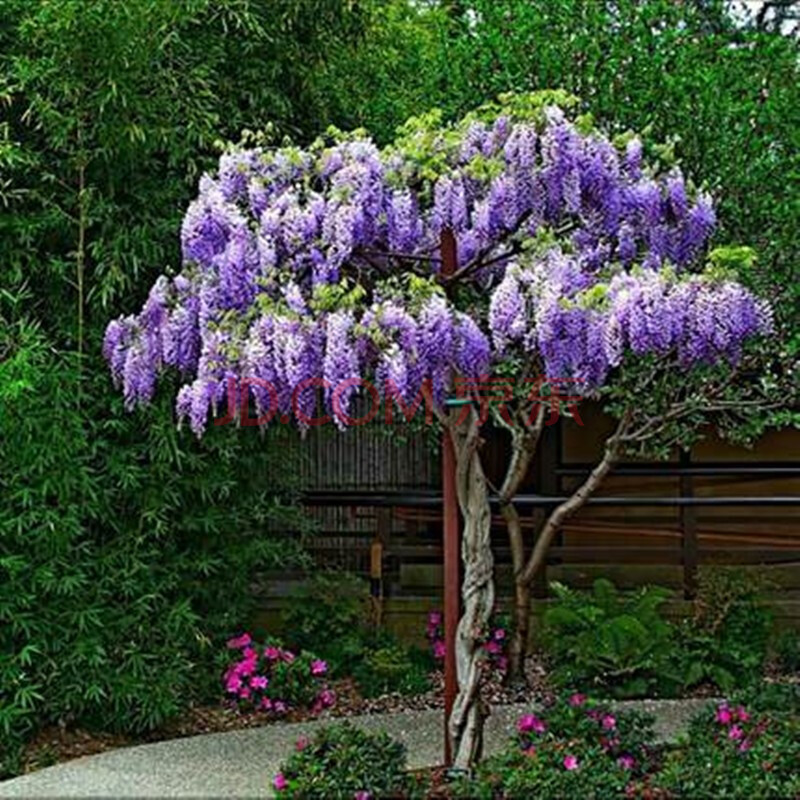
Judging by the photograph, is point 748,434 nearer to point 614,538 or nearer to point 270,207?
point 270,207

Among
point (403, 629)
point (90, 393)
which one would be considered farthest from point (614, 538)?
point (90, 393)

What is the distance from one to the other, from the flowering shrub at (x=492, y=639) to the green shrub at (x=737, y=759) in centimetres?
188

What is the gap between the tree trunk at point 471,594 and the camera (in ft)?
14.7

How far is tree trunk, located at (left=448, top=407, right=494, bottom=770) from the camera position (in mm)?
4473

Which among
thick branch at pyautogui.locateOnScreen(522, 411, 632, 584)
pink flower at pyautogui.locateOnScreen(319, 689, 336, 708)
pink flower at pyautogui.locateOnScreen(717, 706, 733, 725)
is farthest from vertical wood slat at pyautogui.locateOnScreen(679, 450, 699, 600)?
pink flower at pyautogui.locateOnScreen(717, 706, 733, 725)

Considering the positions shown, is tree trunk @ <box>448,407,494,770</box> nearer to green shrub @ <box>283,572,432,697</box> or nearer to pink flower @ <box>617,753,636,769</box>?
pink flower @ <box>617,753,636,769</box>

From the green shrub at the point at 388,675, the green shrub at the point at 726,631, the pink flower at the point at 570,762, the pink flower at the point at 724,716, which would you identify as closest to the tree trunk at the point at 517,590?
the green shrub at the point at 388,675

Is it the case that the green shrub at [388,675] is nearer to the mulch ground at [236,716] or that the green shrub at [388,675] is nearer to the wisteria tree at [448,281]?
the mulch ground at [236,716]

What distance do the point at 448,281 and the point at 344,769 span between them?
159 cm

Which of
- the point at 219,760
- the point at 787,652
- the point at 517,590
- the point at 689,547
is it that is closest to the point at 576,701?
the point at 219,760

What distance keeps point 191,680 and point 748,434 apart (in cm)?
273

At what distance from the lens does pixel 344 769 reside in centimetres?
419

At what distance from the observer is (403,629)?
6996 millimetres

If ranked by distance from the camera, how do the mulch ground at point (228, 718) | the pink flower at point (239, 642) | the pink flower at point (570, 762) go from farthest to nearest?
the pink flower at point (239, 642), the mulch ground at point (228, 718), the pink flower at point (570, 762)
